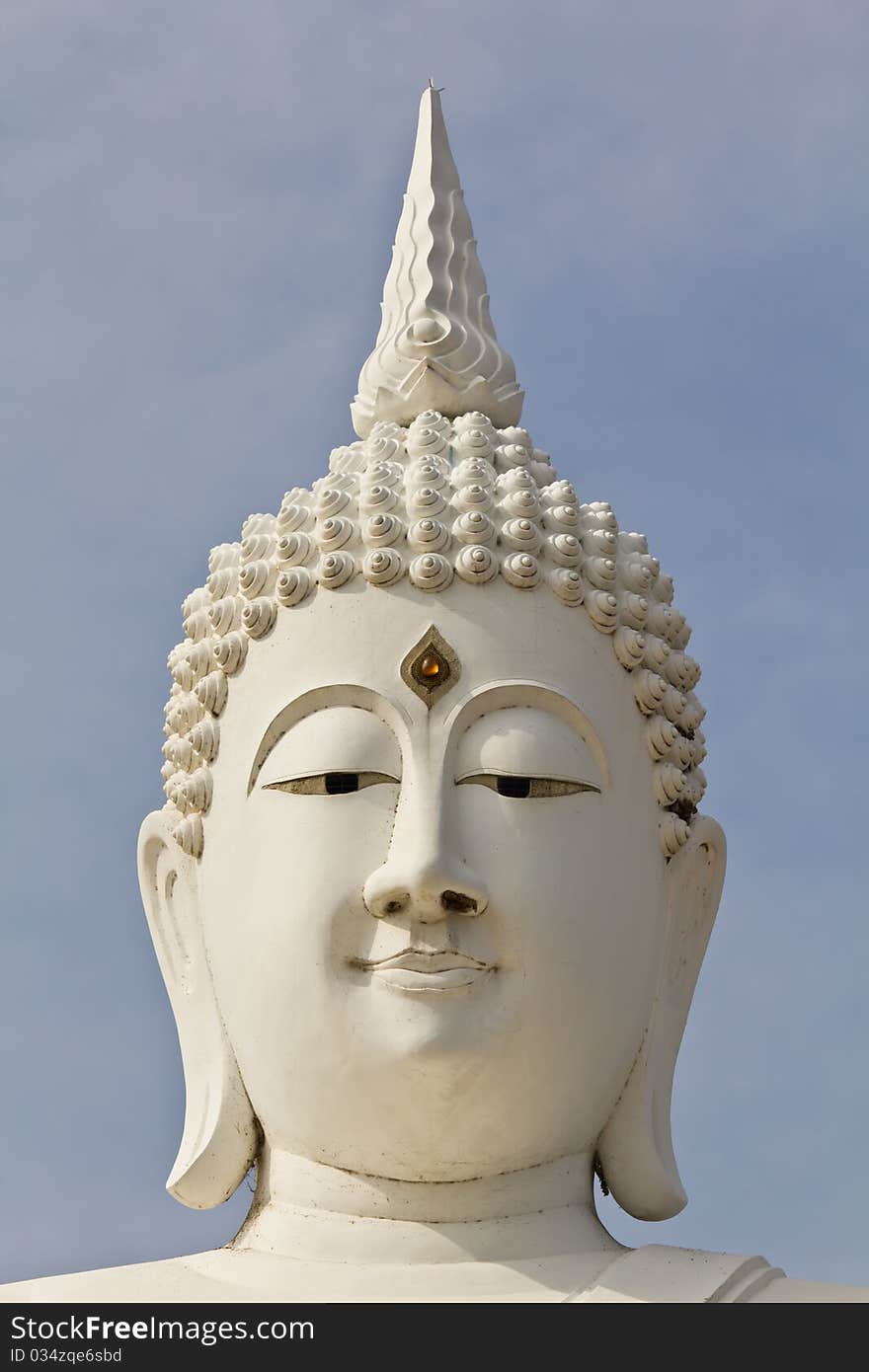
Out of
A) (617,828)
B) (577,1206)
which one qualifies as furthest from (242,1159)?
(617,828)

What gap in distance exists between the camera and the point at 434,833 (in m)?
9.88

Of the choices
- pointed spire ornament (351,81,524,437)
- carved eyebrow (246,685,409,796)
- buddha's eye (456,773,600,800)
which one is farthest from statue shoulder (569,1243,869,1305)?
pointed spire ornament (351,81,524,437)

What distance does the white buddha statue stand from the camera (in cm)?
993

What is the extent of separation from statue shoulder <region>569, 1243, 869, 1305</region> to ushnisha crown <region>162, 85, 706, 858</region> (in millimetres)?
1803

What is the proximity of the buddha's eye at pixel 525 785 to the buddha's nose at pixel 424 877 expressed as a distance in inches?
9.8

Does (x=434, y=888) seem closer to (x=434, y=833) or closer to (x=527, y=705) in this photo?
(x=434, y=833)

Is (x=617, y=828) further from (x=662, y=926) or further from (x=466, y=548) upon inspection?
(x=466, y=548)

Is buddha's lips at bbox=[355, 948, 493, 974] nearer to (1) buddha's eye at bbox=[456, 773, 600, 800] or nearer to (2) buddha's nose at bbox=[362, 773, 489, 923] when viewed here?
(2) buddha's nose at bbox=[362, 773, 489, 923]

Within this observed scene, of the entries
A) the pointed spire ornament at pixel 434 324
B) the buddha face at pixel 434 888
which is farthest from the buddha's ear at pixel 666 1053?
the pointed spire ornament at pixel 434 324

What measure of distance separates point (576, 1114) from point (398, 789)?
5.02 ft

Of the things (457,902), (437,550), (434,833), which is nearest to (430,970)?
(457,902)

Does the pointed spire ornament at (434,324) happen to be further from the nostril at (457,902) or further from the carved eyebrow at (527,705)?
the nostril at (457,902)

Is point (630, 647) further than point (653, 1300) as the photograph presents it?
Yes
